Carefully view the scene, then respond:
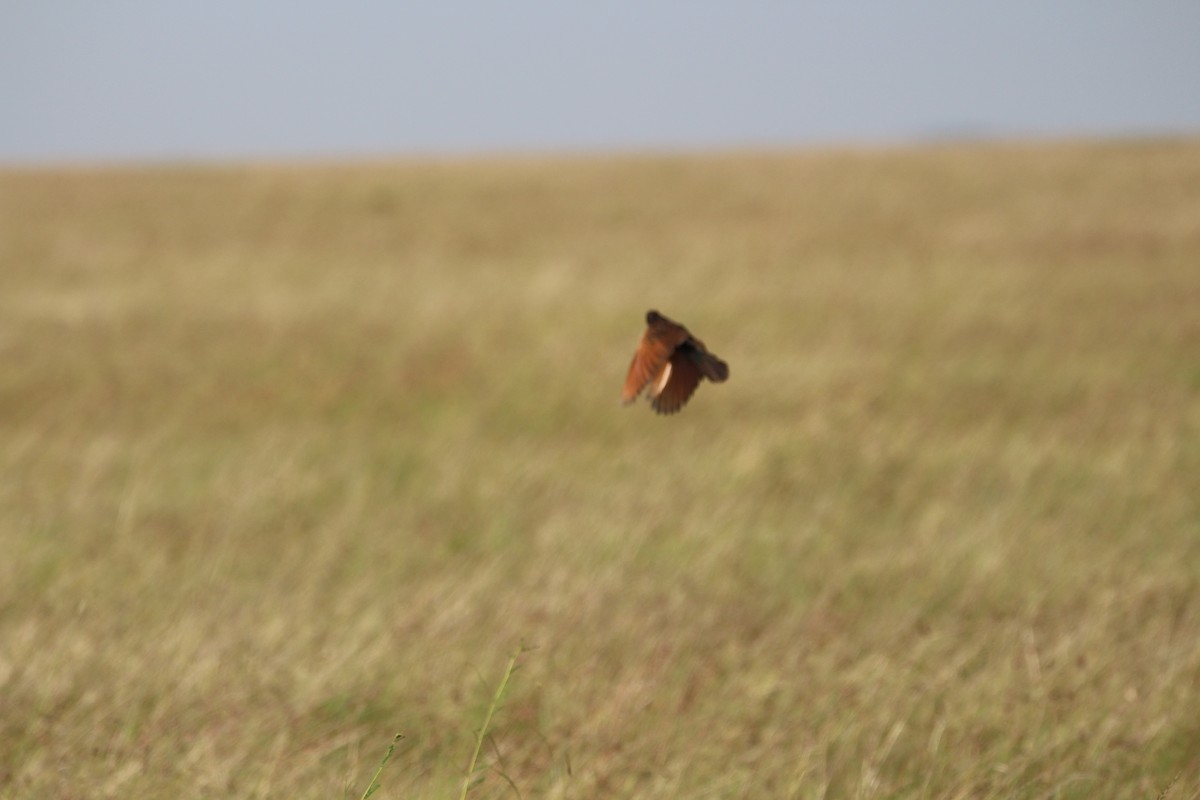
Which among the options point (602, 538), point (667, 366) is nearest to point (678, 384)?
point (667, 366)

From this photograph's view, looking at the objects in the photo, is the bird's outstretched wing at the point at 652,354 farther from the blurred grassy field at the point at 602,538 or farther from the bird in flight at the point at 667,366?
the blurred grassy field at the point at 602,538

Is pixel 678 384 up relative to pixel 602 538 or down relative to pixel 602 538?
up

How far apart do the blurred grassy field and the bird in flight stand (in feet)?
3.88

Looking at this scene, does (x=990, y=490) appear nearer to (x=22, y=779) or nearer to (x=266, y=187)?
(x=22, y=779)

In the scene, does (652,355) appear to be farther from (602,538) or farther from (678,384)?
(602,538)

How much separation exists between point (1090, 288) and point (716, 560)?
20.7 feet

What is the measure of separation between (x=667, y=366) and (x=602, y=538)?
96.6 inches

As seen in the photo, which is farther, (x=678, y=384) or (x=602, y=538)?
(x=602, y=538)

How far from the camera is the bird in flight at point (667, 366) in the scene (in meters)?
0.92

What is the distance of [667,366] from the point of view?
3.25 feet

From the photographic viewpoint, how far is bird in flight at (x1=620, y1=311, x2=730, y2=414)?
917 millimetres

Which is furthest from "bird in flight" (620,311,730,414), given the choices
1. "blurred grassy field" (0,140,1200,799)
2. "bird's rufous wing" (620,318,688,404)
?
"blurred grassy field" (0,140,1200,799)

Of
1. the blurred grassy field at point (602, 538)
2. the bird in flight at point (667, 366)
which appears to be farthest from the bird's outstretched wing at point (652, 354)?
the blurred grassy field at point (602, 538)

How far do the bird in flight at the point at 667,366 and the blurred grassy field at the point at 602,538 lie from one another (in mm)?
1181
